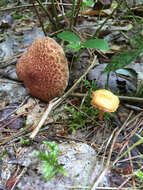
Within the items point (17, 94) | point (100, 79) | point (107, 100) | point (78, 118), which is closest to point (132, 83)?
point (100, 79)

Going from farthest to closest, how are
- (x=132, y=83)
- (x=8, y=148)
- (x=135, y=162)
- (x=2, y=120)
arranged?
1. (x=132, y=83)
2. (x=2, y=120)
3. (x=8, y=148)
4. (x=135, y=162)

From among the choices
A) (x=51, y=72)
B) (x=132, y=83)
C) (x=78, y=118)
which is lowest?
(x=78, y=118)

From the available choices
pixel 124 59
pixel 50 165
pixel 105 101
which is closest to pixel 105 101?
pixel 105 101

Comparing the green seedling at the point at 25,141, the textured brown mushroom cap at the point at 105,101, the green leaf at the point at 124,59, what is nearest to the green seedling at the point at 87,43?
the green leaf at the point at 124,59

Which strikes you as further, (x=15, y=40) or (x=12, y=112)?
(x=15, y=40)

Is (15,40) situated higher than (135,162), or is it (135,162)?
(15,40)

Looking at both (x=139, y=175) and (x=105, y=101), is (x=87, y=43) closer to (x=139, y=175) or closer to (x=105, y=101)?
(x=105, y=101)

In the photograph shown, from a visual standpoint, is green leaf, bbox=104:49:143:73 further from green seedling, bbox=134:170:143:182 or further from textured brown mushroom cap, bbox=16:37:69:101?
green seedling, bbox=134:170:143:182

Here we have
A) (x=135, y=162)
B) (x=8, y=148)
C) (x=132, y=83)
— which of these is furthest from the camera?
(x=132, y=83)

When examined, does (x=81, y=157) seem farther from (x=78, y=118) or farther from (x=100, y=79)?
(x=100, y=79)
